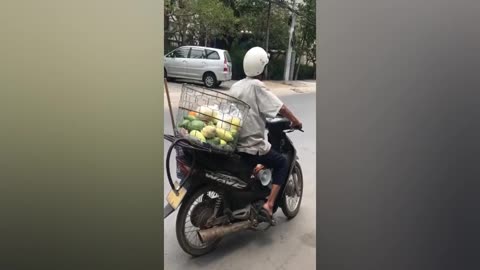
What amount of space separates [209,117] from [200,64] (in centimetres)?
19

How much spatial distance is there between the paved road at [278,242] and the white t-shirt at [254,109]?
8 centimetres

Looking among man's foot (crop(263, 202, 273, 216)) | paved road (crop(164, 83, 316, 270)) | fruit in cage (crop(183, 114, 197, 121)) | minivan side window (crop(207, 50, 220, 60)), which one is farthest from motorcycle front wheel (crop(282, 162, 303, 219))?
minivan side window (crop(207, 50, 220, 60))

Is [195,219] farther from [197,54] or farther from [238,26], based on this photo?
[238,26]

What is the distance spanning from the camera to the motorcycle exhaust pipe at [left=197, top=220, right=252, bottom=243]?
1570 mm


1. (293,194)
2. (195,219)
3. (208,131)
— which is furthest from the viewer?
(293,194)

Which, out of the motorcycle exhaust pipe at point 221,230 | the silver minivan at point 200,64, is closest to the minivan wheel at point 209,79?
the silver minivan at point 200,64

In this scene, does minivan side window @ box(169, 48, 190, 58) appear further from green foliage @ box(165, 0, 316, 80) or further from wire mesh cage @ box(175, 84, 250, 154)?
wire mesh cage @ box(175, 84, 250, 154)

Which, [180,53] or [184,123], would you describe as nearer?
[180,53]

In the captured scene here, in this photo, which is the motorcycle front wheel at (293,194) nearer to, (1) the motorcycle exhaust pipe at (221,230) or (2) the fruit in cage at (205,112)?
(1) the motorcycle exhaust pipe at (221,230)

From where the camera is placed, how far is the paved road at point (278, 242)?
1.39 meters

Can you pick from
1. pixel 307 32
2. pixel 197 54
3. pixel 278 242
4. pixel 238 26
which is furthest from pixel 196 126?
pixel 278 242

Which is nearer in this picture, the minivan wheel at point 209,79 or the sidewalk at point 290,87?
the sidewalk at point 290,87

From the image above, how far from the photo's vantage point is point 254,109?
1.62 metres
